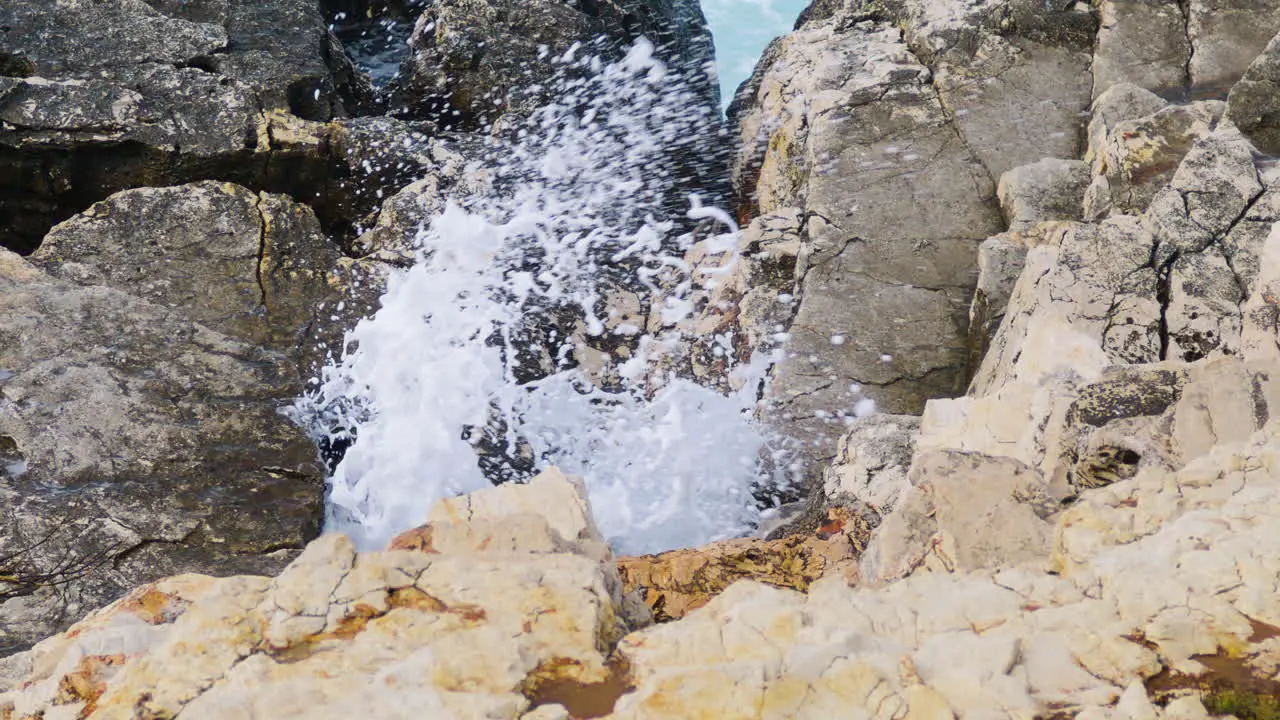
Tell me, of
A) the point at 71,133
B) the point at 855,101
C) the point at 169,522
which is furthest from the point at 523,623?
the point at 71,133

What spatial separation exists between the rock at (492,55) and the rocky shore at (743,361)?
0.06m

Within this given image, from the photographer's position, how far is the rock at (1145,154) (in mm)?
8078

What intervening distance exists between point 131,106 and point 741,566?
829cm

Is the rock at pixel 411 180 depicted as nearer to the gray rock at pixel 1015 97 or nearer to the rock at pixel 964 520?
the gray rock at pixel 1015 97

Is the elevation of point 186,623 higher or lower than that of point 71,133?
lower

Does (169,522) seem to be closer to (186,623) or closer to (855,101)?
(186,623)

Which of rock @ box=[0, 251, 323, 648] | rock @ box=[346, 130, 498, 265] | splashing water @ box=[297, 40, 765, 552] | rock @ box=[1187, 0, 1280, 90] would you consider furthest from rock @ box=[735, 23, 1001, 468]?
rock @ box=[0, 251, 323, 648]

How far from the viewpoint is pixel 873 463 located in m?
6.71

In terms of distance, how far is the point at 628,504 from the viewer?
27.0ft

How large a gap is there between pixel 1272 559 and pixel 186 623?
409 cm

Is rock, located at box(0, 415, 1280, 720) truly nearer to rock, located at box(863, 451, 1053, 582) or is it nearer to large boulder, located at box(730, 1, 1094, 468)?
rock, located at box(863, 451, 1053, 582)

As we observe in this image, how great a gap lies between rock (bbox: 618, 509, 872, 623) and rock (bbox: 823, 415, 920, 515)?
0.27 metres

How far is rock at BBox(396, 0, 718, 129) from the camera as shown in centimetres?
1227

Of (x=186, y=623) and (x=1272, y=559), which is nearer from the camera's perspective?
(x=1272, y=559)
